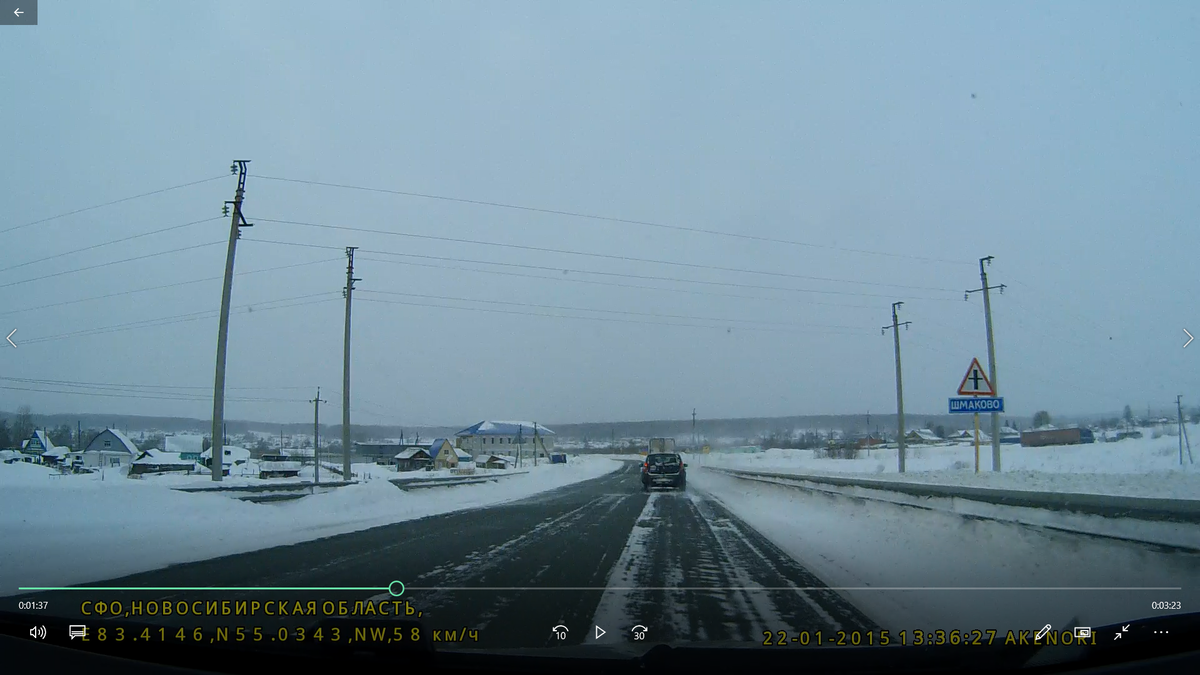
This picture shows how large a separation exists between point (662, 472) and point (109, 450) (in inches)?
916

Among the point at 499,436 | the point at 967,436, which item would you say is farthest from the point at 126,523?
the point at 499,436

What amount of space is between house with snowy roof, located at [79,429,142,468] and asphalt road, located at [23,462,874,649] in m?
6.36

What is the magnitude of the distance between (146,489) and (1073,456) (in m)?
23.4

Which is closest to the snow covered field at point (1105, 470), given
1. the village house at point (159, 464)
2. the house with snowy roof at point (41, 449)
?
the house with snowy roof at point (41, 449)

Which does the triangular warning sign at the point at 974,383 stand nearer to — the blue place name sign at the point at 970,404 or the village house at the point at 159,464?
the blue place name sign at the point at 970,404

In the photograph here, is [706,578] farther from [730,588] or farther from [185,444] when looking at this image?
[185,444]

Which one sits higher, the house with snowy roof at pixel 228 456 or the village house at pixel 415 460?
the house with snowy roof at pixel 228 456

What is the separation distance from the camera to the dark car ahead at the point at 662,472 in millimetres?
35750

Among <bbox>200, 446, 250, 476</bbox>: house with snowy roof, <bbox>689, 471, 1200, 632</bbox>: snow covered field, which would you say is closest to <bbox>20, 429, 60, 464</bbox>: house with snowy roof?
<bbox>200, 446, 250, 476</bbox>: house with snowy roof

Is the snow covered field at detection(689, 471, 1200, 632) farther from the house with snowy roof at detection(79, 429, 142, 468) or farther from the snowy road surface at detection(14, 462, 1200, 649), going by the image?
the house with snowy roof at detection(79, 429, 142, 468)

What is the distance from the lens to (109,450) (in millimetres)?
18125

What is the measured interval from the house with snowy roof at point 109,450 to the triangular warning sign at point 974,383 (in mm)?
18266

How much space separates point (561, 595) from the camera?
8242 millimetres

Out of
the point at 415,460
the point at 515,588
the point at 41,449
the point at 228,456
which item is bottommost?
the point at 415,460
